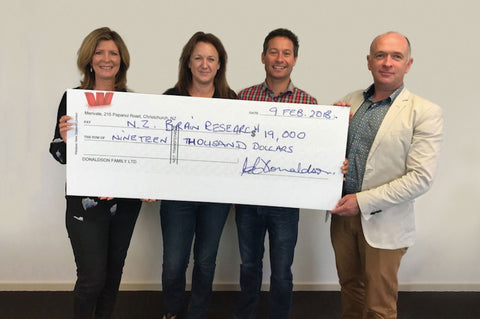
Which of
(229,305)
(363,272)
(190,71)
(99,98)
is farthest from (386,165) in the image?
(229,305)

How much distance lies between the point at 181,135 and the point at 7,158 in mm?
1418

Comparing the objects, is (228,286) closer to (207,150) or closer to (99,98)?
(207,150)

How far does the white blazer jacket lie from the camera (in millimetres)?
1456

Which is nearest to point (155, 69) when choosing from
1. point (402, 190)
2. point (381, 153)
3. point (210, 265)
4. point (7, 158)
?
point (7, 158)

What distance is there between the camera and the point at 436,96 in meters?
2.36

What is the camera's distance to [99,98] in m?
1.53

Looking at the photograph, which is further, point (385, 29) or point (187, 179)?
point (385, 29)

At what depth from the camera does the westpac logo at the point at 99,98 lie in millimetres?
1518

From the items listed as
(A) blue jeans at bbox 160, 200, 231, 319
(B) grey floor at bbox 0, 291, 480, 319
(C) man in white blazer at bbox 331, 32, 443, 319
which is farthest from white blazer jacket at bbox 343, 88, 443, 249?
(B) grey floor at bbox 0, 291, 480, 319

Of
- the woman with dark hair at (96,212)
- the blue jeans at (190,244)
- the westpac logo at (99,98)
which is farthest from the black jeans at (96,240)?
the westpac logo at (99,98)

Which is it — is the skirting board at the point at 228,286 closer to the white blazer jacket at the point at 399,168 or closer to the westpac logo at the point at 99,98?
the white blazer jacket at the point at 399,168

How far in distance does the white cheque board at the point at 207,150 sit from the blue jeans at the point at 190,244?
0.16m

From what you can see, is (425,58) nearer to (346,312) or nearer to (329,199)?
(329,199)

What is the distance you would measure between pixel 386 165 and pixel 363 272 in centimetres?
59
